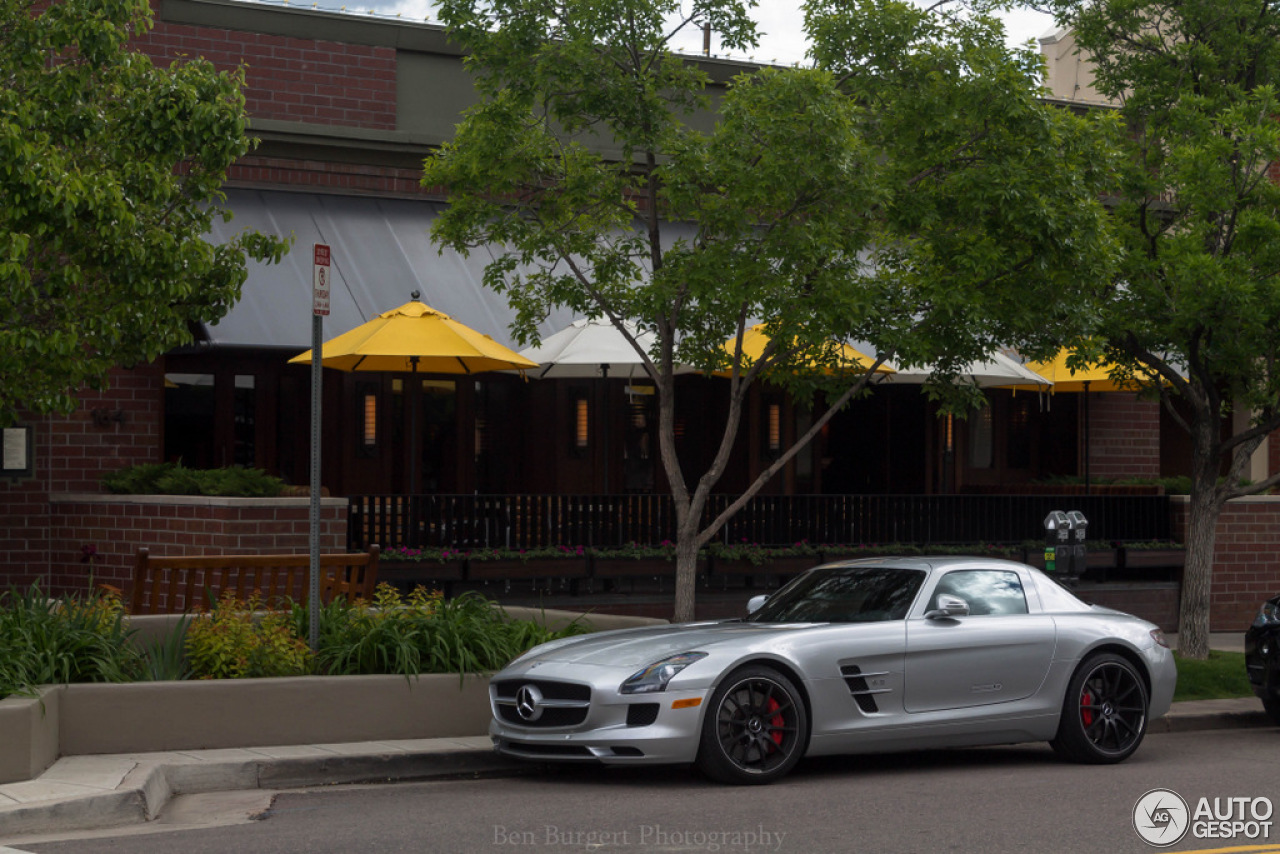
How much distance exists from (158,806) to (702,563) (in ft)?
29.1

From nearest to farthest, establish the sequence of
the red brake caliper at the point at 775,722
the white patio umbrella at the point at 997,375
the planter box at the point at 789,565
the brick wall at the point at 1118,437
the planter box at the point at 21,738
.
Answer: the planter box at the point at 21,738 < the red brake caliper at the point at 775,722 < the white patio umbrella at the point at 997,375 < the planter box at the point at 789,565 < the brick wall at the point at 1118,437

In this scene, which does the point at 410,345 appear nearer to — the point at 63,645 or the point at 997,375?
the point at 63,645

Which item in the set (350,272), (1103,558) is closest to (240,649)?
(350,272)

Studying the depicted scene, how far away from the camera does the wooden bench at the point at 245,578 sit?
10.4m

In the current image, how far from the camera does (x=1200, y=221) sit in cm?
1383

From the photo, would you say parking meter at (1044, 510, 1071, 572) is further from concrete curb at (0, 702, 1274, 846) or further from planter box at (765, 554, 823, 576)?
concrete curb at (0, 702, 1274, 846)

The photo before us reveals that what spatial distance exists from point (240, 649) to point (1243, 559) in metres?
14.2

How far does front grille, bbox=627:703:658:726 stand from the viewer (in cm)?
826

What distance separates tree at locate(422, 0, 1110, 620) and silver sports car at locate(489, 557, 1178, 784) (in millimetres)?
2629

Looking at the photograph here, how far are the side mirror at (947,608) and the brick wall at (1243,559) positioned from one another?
34.6 ft

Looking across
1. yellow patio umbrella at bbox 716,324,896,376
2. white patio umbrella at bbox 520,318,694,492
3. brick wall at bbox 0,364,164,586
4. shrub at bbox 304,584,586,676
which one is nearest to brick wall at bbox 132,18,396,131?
brick wall at bbox 0,364,164,586

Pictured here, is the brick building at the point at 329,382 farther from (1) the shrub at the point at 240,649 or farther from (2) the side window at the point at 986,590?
(2) the side window at the point at 986,590

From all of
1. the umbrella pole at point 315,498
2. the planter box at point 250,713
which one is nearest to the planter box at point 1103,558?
the planter box at point 250,713

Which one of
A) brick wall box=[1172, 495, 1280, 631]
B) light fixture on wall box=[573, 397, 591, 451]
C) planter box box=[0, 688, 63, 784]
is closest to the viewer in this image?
planter box box=[0, 688, 63, 784]
